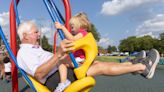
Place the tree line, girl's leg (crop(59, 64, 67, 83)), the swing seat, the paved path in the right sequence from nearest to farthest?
the swing seat, girl's leg (crop(59, 64, 67, 83)), the paved path, the tree line

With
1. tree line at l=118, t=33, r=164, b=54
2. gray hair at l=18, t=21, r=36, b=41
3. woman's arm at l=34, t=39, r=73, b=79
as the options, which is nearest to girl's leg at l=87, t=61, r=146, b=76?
woman's arm at l=34, t=39, r=73, b=79

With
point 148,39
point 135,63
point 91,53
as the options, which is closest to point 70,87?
point 91,53

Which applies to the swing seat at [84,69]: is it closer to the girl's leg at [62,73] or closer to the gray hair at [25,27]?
the girl's leg at [62,73]

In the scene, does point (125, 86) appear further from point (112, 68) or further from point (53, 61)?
point (53, 61)

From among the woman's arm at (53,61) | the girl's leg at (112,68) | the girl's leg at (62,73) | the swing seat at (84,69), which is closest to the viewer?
the woman's arm at (53,61)

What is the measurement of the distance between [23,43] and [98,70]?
2.77 feet

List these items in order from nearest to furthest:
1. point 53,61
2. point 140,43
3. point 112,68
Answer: point 53,61
point 112,68
point 140,43

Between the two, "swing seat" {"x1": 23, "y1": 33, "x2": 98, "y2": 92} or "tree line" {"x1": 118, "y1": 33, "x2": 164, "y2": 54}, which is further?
"tree line" {"x1": 118, "y1": 33, "x2": 164, "y2": 54}

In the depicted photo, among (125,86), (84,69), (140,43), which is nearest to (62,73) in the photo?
(84,69)

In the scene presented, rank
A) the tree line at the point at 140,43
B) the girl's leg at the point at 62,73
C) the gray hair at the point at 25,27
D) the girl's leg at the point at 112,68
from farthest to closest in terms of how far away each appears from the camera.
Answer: the tree line at the point at 140,43 → the girl's leg at the point at 112,68 → the gray hair at the point at 25,27 → the girl's leg at the point at 62,73

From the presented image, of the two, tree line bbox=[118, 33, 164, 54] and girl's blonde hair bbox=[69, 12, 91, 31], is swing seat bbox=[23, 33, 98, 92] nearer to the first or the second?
girl's blonde hair bbox=[69, 12, 91, 31]

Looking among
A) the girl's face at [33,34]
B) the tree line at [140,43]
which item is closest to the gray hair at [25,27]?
the girl's face at [33,34]

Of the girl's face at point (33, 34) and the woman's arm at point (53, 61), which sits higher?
the girl's face at point (33, 34)

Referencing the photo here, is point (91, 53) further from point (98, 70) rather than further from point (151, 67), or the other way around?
point (151, 67)
